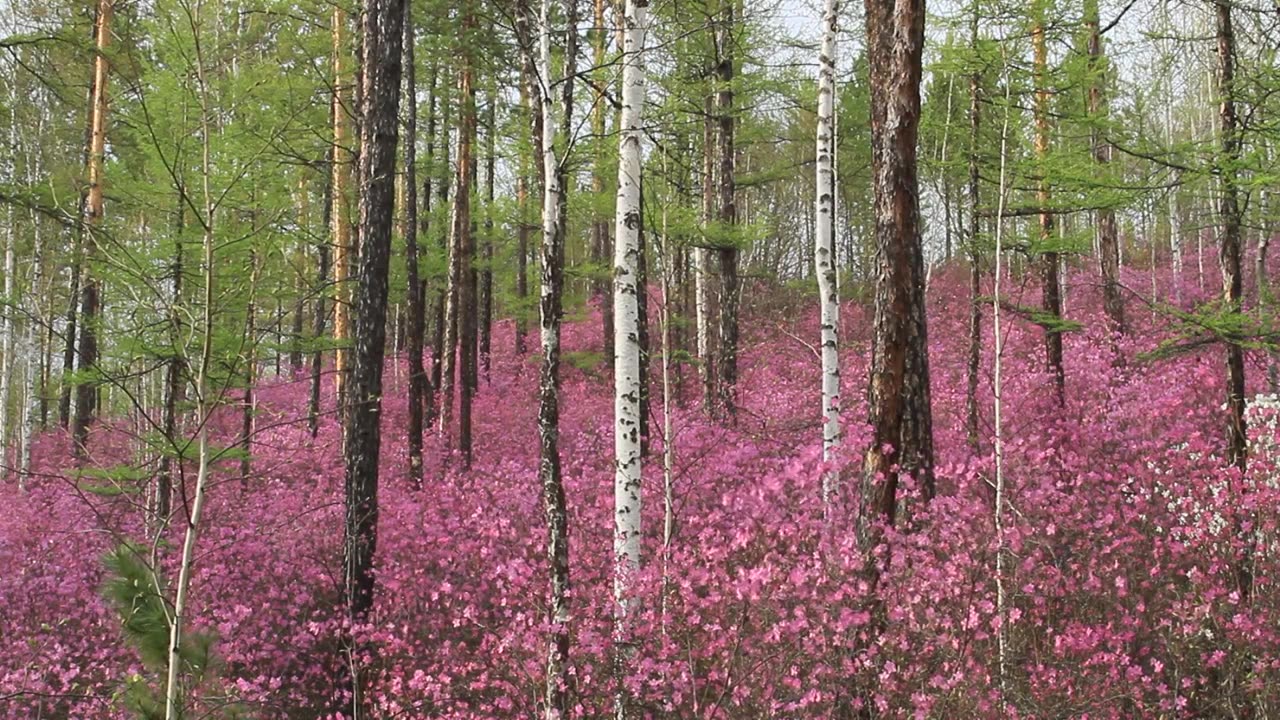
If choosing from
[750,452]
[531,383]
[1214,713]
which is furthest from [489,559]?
[531,383]

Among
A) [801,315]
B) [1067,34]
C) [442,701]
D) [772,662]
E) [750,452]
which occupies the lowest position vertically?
[442,701]

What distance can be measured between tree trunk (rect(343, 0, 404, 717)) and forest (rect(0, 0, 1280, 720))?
0.04m

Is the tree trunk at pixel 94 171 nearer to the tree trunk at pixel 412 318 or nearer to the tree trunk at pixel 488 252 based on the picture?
the tree trunk at pixel 412 318

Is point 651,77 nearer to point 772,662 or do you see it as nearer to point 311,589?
point 311,589

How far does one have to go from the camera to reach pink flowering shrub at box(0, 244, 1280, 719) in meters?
4.50

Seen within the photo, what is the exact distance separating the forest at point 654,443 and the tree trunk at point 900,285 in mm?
28

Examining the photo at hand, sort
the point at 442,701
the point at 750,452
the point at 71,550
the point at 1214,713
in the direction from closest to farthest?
the point at 1214,713 < the point at 442,701 < the point at 750,452 < the point at 71,550

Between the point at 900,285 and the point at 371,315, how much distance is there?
4.98m

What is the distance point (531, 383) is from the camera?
63.7ft

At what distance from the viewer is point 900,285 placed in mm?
5324

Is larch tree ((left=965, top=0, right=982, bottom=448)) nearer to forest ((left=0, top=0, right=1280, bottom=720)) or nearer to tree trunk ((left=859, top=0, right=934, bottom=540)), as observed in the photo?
forest ((left=0, top=0, right=1280, bottom=720))

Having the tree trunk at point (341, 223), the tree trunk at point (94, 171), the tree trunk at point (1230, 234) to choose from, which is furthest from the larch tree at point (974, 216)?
the tree trunk at point (94, 171)

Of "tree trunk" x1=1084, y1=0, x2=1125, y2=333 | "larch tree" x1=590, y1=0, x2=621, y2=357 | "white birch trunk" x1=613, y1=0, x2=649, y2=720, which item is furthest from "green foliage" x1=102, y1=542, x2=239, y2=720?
"tree trunk" x1=1084, y1=0, x2=1125, y2=333

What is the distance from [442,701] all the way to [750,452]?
5.08 meters
